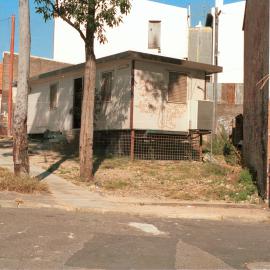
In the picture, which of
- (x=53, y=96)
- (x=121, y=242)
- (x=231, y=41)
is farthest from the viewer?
(x=231, y=41)

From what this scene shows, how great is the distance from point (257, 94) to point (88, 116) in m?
5.26

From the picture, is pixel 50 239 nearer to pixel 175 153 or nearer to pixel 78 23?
pixel 78 23

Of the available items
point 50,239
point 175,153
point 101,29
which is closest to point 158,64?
point 175,153

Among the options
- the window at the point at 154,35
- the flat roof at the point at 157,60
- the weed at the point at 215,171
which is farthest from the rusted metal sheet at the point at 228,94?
the weed at the point at 215,171

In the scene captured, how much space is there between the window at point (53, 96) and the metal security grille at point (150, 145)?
3781mm

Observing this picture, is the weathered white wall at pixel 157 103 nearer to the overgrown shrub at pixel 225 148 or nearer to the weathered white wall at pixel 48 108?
the overgrown shrub at pixel 225 148

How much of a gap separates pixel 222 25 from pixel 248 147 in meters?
24.9

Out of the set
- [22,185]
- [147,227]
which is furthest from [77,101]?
[147,227]

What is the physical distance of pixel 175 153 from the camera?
21.1 m

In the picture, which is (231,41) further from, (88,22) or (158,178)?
(88,22)

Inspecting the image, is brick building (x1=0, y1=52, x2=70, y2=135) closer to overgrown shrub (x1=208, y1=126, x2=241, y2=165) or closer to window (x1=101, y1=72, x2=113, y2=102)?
window (x1=101, y1=72, x2=113, y2=102)

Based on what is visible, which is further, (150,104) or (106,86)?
(106,86)

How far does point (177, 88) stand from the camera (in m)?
21.1

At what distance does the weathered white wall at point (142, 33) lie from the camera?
38562mm
